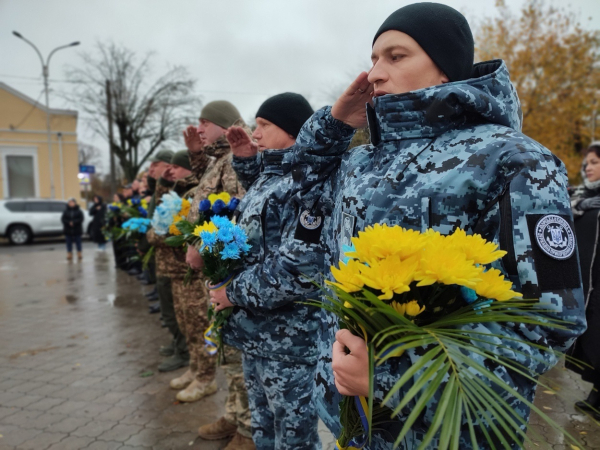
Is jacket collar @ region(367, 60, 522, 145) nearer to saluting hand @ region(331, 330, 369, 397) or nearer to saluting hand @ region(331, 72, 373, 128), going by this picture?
saluting hand @ region(331, 72, 373, 128)

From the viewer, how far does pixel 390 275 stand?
89cm

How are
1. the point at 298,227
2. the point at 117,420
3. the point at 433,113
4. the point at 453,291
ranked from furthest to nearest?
the point at 117,420 → the point at 298,227 → the point at 433,113 → the point at 453,291

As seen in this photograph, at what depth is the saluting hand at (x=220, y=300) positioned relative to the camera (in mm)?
2375

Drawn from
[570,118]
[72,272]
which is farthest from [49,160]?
[570,118]

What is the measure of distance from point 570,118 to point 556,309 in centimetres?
2111

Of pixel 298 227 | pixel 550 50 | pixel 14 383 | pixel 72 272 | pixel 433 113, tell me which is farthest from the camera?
pixel 550 50

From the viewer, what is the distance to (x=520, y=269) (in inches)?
38.7

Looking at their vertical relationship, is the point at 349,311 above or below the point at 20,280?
above

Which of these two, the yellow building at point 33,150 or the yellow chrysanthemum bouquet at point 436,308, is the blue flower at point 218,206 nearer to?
the yellow chrysanthemum bouquet at point 436,308

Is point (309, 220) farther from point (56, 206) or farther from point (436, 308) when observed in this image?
point (56, 206)

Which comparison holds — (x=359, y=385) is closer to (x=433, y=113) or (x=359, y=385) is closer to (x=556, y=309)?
(x=556, y=309)

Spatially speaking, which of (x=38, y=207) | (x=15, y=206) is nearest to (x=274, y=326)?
(x=38, y=207)

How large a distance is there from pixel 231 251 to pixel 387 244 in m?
1.48

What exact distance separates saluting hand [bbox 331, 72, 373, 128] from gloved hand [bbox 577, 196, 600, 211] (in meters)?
2.75
